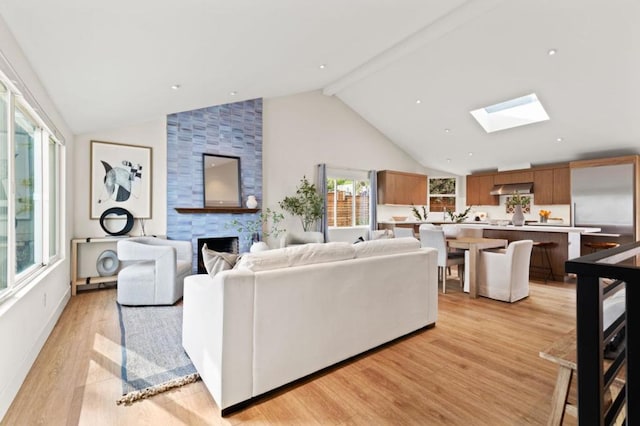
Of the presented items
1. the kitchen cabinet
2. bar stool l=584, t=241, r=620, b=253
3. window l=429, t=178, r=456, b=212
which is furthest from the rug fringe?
window l=429, t=178, r=456, b=212

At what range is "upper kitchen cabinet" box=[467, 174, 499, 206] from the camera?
7977 millimetres

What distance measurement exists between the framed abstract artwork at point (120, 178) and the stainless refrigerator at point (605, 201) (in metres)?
7.61

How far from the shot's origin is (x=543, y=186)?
6.97 m

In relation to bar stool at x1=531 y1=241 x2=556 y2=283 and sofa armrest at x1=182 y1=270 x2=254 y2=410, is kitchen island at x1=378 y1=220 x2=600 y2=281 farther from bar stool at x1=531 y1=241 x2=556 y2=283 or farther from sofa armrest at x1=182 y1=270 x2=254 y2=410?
sofa armrest at x1=182 y1=270 x2=254 y2=410

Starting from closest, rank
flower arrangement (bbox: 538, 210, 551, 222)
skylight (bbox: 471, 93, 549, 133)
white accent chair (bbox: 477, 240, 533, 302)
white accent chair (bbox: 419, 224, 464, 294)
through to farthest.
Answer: white accent chair (bbox: 477, 240, 533, 302)
white accent chair (bbox: 419, 224, 464, 294)
skylight (bbox: 471, 93, 549, 133)
flower arrangement (bbox: 538, 210, 551, 222)

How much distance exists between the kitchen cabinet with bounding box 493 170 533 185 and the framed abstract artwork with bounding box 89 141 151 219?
7775 mm

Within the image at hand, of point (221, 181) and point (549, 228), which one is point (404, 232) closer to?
point (549, 228)

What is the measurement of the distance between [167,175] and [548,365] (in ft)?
17.8

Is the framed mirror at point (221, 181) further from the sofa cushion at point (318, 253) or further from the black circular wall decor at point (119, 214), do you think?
the sofa cushion at point (318, 253)

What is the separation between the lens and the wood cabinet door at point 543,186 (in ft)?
22.5

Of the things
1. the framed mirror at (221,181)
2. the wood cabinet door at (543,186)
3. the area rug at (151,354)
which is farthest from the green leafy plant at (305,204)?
the wood cabinet door at (543,186)

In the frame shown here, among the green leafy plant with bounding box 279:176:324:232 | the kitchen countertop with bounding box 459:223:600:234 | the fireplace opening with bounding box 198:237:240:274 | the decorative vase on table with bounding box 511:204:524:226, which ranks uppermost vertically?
the green leafy plant with bounding box 279:176:324:232

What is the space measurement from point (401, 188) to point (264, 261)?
686 cm

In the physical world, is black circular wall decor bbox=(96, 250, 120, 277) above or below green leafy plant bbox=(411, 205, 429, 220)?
below
